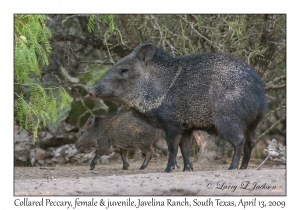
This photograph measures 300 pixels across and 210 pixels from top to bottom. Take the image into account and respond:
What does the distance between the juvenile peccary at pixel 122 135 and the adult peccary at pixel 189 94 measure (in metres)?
1.69

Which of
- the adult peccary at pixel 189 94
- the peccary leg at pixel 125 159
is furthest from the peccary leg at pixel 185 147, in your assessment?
the peccary leg at pixel 125 159

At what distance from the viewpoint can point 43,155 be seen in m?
14.4

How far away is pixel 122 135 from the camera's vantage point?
1180cm

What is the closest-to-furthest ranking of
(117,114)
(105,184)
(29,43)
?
1. (105,184)
2. (29,43)
3. (117,114)

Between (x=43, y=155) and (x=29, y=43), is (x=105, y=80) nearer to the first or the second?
(x=29, y=43)

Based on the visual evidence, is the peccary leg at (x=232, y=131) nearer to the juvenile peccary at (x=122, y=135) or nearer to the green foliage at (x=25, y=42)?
the juvenile peccary at (x=122, y=135)

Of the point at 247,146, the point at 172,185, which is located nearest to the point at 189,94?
the point at 247,146

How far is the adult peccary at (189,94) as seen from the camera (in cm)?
878

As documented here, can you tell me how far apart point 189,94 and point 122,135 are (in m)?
2.99

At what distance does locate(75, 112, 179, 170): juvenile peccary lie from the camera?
38.0ft

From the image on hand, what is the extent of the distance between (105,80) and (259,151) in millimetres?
7304

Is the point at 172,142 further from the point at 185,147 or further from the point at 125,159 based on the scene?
the point at 125,159

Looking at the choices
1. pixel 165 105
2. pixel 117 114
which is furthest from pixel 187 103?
pixel 117 114
